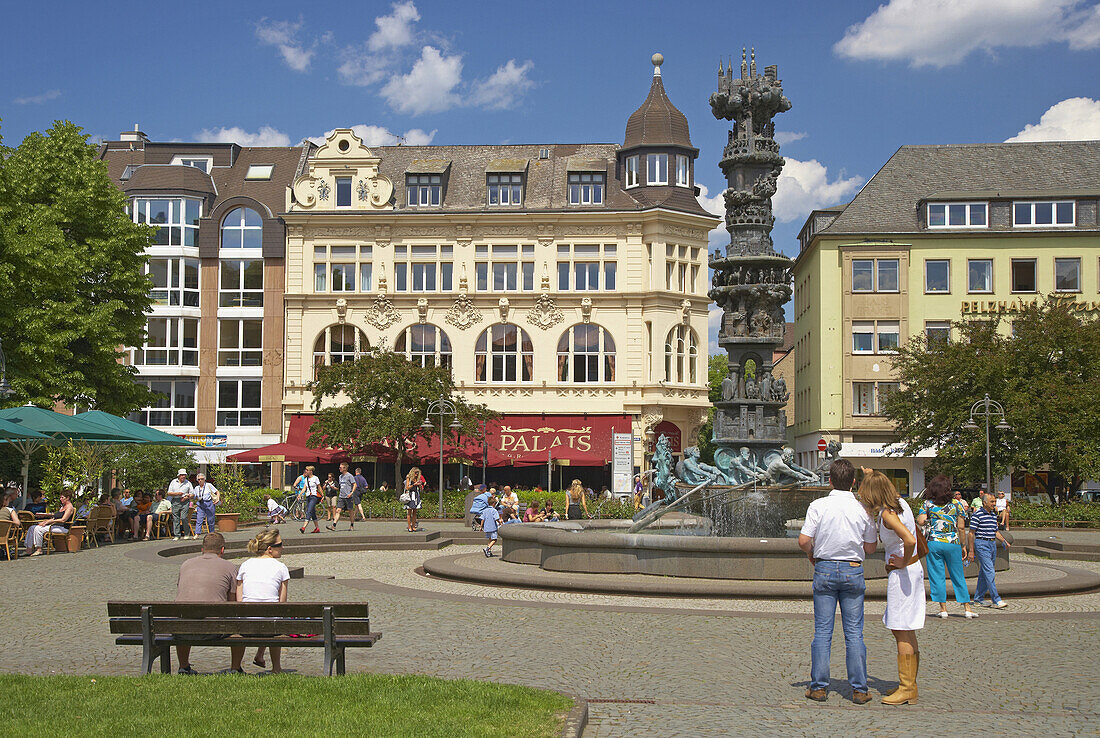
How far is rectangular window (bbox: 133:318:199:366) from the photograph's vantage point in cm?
5306

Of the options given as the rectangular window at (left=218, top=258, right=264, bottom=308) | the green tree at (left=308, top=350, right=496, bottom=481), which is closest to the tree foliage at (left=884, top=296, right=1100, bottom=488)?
the green tree at (left=308, top=350, right=496, bottom=481)

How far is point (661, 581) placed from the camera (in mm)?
15797

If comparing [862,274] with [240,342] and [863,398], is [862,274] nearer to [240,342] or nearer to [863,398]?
[863,398]

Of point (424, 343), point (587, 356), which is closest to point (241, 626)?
point (587, 356)

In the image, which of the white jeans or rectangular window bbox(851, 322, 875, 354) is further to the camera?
rectangular window bbox(851, 322, 875, 354)

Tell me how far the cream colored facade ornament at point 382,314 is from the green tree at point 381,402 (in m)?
8.12

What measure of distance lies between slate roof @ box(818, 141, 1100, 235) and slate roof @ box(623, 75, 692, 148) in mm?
8582

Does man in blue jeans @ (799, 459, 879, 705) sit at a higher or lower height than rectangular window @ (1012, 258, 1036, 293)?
lower

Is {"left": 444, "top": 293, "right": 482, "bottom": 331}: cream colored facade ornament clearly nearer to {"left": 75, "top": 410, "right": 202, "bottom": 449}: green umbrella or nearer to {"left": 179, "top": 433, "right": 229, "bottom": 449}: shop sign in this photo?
{"left": 179, "top": 433, "right": 229, "bottom": 449}: shop sign

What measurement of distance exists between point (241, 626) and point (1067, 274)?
51.5 meters

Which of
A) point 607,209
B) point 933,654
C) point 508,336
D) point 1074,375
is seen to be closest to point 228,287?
point 508,336

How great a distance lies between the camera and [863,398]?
173 feet

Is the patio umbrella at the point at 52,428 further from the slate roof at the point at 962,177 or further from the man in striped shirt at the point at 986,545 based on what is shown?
the slate roof at the point at 962,177

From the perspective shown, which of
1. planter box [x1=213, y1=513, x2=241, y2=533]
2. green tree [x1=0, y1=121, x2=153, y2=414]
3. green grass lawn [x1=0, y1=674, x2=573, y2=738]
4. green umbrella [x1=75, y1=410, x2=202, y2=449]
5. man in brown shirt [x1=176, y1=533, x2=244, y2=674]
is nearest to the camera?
green grass lawn [x1=0, y1=674, x2=573, y2=738]
